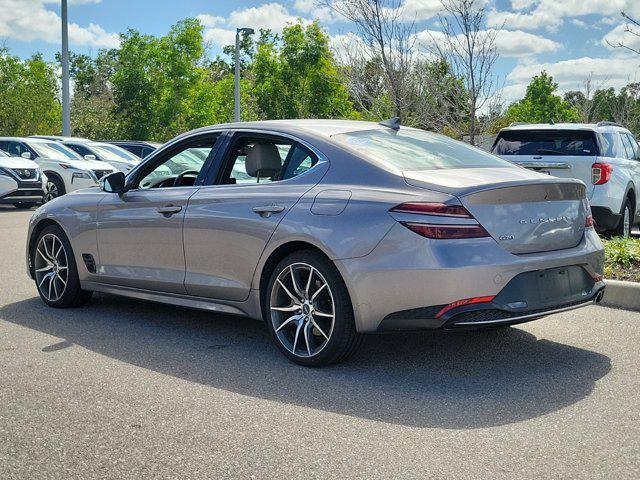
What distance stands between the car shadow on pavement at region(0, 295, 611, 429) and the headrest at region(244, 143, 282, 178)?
1.21 m

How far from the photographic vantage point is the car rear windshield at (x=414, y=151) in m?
5.56

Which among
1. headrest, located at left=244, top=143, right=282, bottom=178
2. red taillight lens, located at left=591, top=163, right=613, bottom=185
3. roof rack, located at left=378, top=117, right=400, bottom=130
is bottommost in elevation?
red taillight lens, located at left=591, top=163, right=613, bottom=185

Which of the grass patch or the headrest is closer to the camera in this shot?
the headrest

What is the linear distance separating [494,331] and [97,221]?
325 centimetres

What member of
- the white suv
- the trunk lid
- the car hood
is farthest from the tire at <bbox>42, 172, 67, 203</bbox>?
the trunk lid


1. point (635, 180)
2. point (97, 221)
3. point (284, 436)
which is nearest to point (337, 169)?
point (284, 436)

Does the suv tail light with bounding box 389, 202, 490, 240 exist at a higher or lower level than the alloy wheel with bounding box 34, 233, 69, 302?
higher

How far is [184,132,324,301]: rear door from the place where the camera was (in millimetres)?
5699

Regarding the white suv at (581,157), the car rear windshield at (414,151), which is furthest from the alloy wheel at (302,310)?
the white suv at (581,157)

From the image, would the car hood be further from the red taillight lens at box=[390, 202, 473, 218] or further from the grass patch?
the red taillight lens at box=[390, 202, 473, 218]

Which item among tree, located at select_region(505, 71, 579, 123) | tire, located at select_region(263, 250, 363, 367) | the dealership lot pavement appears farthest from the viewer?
tree, located at select_region(505, 71, 579, 123)

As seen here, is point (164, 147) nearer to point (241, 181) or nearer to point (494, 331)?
point (241, 181)

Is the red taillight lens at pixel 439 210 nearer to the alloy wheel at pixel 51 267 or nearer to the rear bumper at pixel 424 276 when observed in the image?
the rear bumper at pixel 424 276

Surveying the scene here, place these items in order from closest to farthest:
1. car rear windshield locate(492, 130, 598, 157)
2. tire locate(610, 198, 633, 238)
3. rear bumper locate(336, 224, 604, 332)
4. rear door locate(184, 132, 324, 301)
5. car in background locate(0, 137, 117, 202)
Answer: rear bumper locate(336, 224, 604, 332) → rear door locate(184, 132, 324, 301) → car rear windshield locate(492, 130, 598, 157) → tire locate(610, 198, 633, 238) → car in background locate(0, 137, 117, 202)
